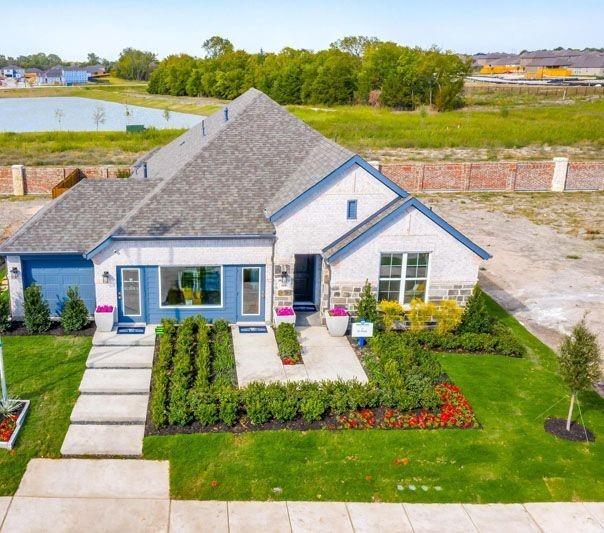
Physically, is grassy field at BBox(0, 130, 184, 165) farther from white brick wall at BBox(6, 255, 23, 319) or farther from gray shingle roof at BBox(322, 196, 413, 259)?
gray shingle roof at BBox(322, 196, 413, 259)

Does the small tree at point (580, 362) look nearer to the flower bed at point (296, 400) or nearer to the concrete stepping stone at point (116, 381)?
the flower bed at point (296, 400)

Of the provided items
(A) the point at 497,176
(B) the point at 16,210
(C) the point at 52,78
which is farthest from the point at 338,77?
(C) the point at 52,78

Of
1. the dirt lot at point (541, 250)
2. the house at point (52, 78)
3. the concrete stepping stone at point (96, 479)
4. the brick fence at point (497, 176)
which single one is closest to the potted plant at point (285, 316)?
the concrete stepping stone at point (96, 479)

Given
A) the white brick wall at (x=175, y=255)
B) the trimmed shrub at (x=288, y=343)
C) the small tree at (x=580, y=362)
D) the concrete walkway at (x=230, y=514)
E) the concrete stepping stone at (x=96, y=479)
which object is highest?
the white brick wall at (x=175, y=255)

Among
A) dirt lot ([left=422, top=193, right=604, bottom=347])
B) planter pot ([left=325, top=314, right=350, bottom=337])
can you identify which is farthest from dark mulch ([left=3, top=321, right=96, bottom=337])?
dirt lot ([left=422, top=193, right=604, bottom=347])

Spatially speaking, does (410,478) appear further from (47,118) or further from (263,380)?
(47,118)

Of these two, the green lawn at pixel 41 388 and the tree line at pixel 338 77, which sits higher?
the tree line at pixel 338 77
